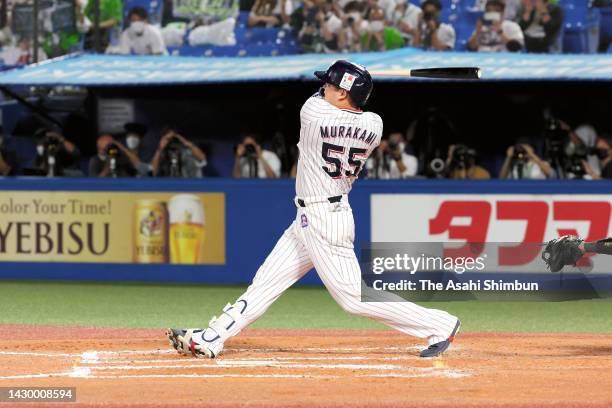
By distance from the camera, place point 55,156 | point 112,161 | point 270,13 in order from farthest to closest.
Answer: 1. point 270,13
2. point 55,156
3. point 112,161

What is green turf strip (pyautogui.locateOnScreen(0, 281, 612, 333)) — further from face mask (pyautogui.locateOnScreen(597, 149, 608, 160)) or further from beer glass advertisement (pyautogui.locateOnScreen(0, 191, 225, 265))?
face mask (pyautogui.locateOnScreen(597, 149, 608, 160))

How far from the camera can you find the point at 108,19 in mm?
18125

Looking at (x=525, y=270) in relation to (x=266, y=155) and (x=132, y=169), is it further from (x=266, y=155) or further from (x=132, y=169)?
(x=132, y=169)

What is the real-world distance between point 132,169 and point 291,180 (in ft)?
9.75

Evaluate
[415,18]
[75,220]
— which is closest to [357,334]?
[75,220]

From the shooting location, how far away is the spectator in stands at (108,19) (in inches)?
712

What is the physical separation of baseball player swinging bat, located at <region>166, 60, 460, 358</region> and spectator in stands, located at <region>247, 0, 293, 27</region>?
9551 mm

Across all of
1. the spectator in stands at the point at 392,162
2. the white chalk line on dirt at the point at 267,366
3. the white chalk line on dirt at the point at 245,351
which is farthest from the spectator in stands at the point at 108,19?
the white chalk line on dirt at the point at 267,366

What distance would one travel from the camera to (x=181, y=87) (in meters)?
18.4

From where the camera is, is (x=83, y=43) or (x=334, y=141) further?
(x=83, y=43)

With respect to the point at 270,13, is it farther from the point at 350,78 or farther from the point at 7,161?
the point at 350,78

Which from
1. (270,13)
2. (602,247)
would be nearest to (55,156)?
(270,13)

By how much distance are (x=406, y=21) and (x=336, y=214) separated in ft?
31.3

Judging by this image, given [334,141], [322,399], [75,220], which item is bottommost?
[75,220]
